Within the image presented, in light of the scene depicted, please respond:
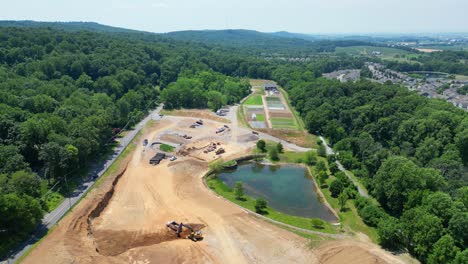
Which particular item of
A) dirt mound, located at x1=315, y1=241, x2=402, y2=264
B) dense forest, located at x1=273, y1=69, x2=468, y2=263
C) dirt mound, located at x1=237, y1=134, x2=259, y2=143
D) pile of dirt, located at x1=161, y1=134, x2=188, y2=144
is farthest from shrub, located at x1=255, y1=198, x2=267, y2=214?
pile of dirt, located at x1=161, y1=134, x2=188, y2=144

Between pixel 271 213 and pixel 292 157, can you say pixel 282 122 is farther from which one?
pixel 271 213

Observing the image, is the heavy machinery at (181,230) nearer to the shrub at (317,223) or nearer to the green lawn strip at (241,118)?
the shrub at (317,223)

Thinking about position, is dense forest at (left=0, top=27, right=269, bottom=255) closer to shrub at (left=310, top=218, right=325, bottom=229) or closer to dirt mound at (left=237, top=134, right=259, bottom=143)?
dirt mound at (left=237, top=134, right=259, bottom=143)

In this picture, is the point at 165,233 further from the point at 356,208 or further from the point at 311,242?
the point at 356,208

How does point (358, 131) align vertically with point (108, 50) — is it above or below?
below

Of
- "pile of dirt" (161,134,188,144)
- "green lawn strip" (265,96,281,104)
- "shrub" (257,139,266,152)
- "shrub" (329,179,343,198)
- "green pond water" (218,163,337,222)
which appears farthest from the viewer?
"green lawn strip" (265,96,281,104)

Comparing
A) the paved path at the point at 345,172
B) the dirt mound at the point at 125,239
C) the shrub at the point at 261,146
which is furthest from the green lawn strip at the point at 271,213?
the shrub at the point at 261,146

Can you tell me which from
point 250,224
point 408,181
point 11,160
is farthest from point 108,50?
point 408,181
